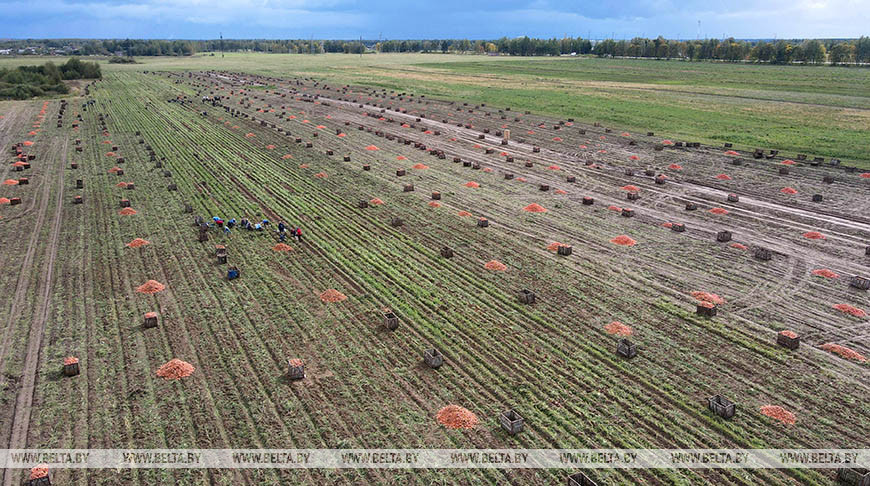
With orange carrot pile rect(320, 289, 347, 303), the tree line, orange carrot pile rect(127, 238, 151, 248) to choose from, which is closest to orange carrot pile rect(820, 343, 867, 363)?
orange carrot pile rect(320, 289, 347, 303)

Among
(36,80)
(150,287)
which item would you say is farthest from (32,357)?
(36,80)

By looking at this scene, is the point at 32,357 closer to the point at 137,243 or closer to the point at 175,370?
the point at 175,370

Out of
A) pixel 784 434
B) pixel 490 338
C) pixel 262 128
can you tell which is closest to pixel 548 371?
pixel 490 338

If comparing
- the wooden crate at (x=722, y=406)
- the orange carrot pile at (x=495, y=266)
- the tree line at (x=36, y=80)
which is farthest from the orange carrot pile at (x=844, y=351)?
the tree line at (x=36, y=80)

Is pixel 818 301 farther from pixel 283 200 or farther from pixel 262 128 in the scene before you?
pixel 262 128

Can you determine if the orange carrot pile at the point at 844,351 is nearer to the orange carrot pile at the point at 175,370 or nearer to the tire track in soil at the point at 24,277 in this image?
the orange carrot pile at the point at 175,370

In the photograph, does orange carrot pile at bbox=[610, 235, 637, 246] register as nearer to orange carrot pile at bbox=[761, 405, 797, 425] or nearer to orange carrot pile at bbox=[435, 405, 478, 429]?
orange carrot pile at bbox=[761, 405, 797, 425]
